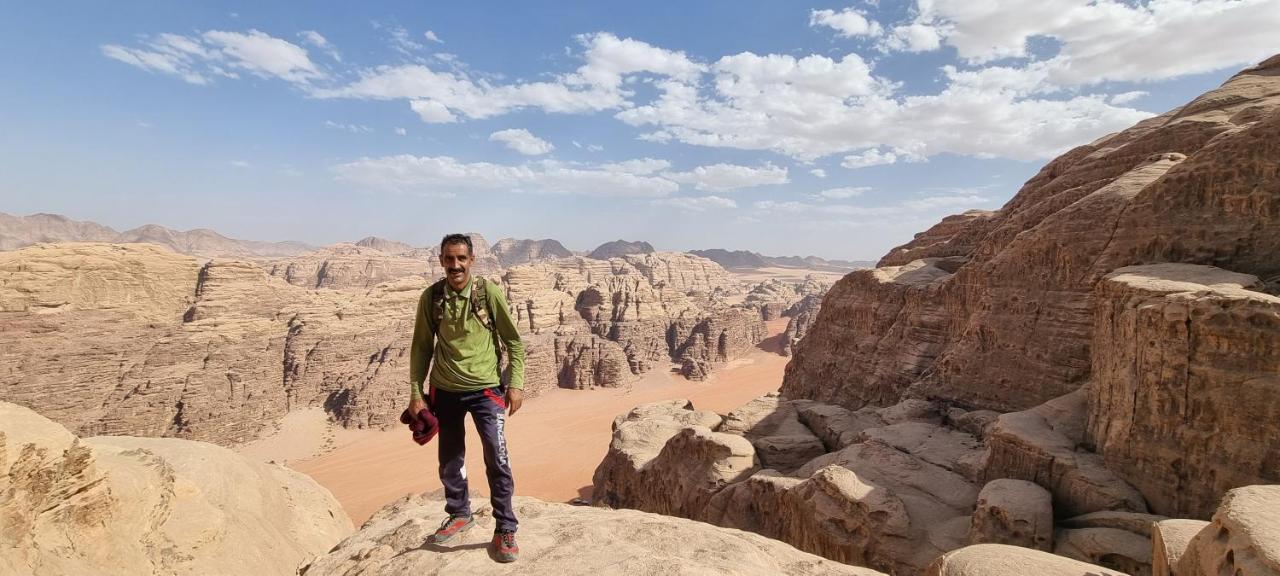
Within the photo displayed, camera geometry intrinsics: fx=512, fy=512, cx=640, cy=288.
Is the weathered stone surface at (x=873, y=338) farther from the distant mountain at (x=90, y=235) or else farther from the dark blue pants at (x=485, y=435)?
the distant mountain at (x=90, y=235)

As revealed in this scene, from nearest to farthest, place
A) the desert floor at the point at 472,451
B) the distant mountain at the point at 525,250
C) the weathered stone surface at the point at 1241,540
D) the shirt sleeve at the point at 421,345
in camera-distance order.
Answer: the weathered stone surface at the point at 1241,540 < the shirt sleeve at the point at 421,345 < the desert floor at the point at 472,451 < the distant mountain at the point at 525,250

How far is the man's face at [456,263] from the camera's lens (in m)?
3.77

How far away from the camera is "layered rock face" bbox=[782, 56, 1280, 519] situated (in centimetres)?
602

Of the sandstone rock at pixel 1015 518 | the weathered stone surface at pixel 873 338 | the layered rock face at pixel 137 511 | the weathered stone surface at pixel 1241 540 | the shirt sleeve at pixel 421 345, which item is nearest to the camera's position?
the weathered stone surface at pixel 1241 540

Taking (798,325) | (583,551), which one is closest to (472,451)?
(583,551)

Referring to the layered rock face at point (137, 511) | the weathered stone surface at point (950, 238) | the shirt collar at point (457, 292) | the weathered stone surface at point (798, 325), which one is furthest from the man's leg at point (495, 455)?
the weathered stone surface at point (798, 325)

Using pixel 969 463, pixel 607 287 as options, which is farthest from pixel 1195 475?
pixel 607 287

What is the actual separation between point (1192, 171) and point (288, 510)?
15.4 m

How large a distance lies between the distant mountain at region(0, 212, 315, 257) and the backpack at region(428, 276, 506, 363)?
107009mm

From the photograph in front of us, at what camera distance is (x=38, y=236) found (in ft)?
281

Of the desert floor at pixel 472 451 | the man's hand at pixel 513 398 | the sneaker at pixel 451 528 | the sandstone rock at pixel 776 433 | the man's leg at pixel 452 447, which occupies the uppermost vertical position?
the man's hand at pixel 513 398

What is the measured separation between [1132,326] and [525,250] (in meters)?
117

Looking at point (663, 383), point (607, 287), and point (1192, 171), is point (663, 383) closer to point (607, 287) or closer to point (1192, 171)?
point (607, 287)

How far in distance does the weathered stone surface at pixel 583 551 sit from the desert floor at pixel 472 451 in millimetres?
9861
